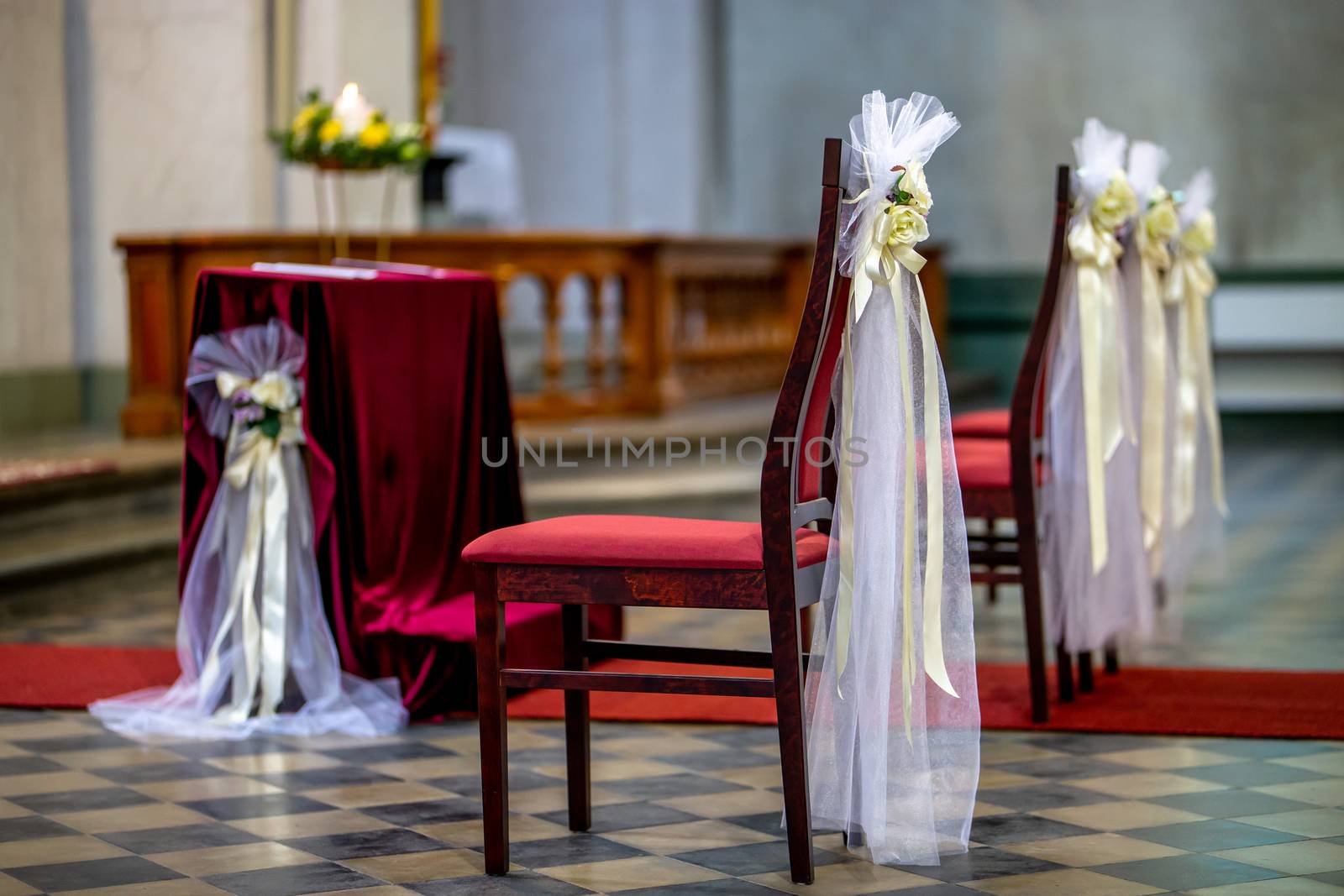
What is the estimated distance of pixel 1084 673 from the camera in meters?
3.96

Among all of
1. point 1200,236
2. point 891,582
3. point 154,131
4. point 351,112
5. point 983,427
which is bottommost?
point 891,582

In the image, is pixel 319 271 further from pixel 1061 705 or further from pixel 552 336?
pixel 552 336

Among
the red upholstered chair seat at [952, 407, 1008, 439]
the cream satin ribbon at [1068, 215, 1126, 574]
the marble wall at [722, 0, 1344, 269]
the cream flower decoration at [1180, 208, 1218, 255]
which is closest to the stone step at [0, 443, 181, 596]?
the red upholstered chair seat at [952, 407, 1008, 439]

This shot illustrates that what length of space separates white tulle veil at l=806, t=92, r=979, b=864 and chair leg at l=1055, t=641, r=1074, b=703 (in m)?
1.08

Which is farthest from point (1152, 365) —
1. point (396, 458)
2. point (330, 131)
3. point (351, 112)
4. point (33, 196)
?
point (33, 196)

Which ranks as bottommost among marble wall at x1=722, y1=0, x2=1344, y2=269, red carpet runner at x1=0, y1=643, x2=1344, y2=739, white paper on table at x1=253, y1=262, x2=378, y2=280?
red carpet runner at x1=0, y1=643, x2=1344, y2=739

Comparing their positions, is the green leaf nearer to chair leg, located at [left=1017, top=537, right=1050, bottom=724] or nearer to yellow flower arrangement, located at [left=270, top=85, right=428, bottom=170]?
chair leg, located at [left=1017, top=537, right=1050, bottom=724]

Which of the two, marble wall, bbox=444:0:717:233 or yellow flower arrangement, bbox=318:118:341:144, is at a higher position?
marble wall, bbox=444:0:717:233

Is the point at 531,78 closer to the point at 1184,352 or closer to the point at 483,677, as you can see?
the point at 1184,352

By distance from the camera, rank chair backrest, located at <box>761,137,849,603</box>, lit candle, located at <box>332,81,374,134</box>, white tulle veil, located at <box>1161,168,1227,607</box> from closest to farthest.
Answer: chair backrest, located at <box>761,137,849,603</box>, white tulle veil, located at <box>1161,168,1227,607</box>, lit candle, located at <box>332,81,374,134</box>

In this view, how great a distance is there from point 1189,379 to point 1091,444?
76 cm

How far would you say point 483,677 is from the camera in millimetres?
2643

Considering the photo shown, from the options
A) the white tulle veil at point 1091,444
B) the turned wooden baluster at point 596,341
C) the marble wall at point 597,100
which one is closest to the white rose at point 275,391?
the white tulle veil at point 1091,444

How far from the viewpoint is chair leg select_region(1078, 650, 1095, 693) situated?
3.93m
